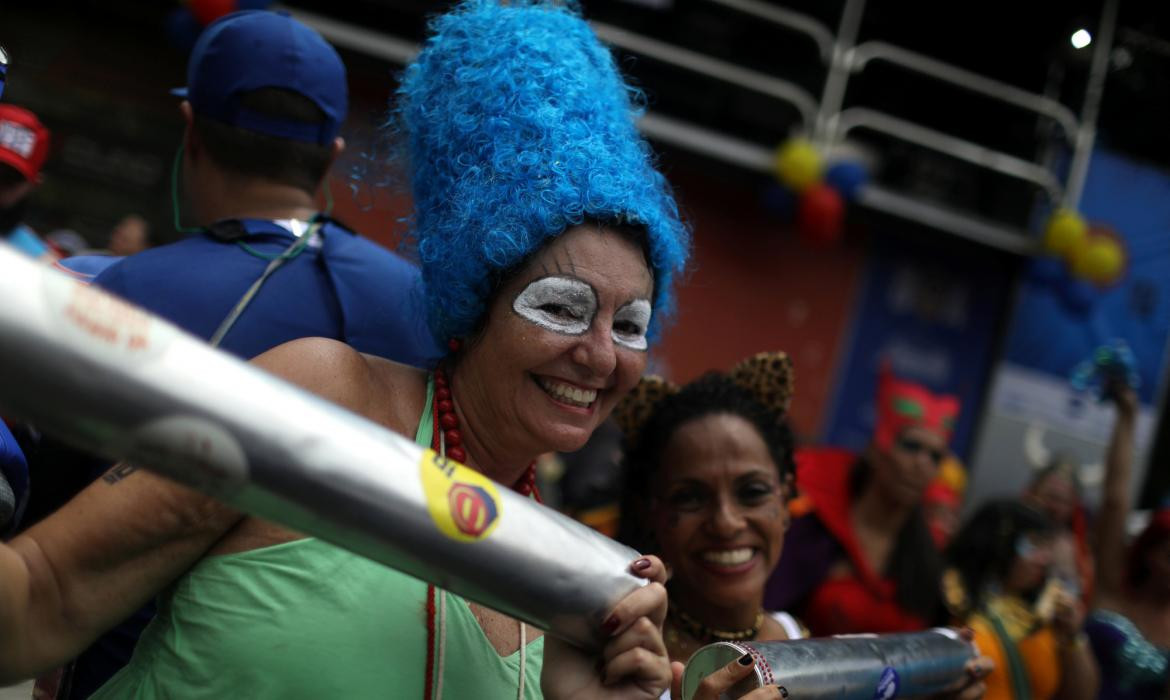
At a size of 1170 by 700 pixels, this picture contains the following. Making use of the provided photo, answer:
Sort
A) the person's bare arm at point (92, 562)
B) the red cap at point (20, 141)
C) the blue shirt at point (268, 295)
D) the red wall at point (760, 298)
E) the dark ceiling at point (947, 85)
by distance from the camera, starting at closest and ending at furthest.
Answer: the person's bare arm at point (92, 562), the blue shirt at point (268, 295), the red cap at point (20, 141), the red wall at point (760, 298), the dark ceiling at point (947, 85)

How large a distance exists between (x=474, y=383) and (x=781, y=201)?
569cm

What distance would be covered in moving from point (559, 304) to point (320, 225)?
769mm

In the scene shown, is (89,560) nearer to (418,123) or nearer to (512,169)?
(512,169)

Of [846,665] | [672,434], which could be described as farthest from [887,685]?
[672,434]

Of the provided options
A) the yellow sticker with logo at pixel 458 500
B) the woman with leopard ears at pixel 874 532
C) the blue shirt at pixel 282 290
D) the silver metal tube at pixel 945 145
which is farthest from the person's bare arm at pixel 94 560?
the silver metal tube at pixel 945 145

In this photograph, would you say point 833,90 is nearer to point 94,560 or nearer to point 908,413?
point 908,413

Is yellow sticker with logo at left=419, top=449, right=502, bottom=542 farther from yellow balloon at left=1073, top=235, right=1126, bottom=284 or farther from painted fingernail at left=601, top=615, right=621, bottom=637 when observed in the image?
yellow balloon at left=1073, top=235, right=1126, bottom=284

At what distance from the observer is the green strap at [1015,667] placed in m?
3.37

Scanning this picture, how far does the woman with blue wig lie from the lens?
4.49 ft

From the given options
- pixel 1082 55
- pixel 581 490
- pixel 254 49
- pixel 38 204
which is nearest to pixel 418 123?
pixel 254 49

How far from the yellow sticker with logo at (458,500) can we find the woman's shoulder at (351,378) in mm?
233

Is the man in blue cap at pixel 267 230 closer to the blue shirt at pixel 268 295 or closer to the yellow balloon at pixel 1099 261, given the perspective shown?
the blue shirt at pixel 268 295

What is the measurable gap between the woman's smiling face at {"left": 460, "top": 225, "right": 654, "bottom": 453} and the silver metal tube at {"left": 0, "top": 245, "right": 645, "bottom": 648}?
0.84ft

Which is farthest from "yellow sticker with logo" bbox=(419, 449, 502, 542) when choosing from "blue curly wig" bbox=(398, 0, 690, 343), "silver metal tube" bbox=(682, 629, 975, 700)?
"silver metal tube" bbox=(682, 629, 975, 700)
